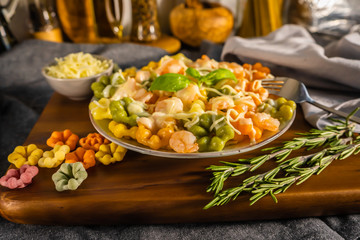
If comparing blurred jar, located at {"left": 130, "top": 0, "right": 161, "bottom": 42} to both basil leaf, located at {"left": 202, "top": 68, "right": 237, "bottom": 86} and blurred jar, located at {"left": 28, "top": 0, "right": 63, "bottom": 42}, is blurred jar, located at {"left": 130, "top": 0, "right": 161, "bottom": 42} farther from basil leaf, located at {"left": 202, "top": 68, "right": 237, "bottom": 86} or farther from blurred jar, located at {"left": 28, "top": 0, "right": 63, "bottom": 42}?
basil leaf, located at {"left": 202, "top": 68, "right": 237, "bottom": 86}

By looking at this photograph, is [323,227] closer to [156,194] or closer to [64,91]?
[156,194]

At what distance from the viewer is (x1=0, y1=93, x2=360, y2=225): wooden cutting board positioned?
799mm

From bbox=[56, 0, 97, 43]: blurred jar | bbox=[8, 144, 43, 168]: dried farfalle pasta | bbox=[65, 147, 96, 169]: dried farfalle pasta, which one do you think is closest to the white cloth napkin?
bbox=[65, 147, 96, 169]: dried farfalle pasta

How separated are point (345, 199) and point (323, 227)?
3.7 inches

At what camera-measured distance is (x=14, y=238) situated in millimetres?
812

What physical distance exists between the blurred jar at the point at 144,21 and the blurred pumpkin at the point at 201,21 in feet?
0.55

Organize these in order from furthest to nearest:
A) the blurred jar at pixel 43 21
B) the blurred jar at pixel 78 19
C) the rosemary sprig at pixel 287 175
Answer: the blurred jar at pixel 78 19 < the blurred jar at pixel 43 21 < the rosemary sprig at pixel 287 175

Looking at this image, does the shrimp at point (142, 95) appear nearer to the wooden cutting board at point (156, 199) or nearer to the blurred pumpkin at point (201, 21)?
the wooden cutting board at point (156, 199)

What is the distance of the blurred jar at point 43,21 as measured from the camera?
78.0 inches

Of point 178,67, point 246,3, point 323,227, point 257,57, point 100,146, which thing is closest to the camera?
point 323,227

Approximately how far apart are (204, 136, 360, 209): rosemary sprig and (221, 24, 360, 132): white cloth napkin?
6.6 inches

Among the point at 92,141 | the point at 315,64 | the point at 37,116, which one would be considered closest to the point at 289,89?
the point at 315,64

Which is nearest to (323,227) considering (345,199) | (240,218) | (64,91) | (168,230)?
(345,199)

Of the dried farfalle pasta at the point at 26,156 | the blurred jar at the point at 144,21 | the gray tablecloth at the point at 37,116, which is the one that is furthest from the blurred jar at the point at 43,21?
the dried farfalle pasta at the point at 26,156
